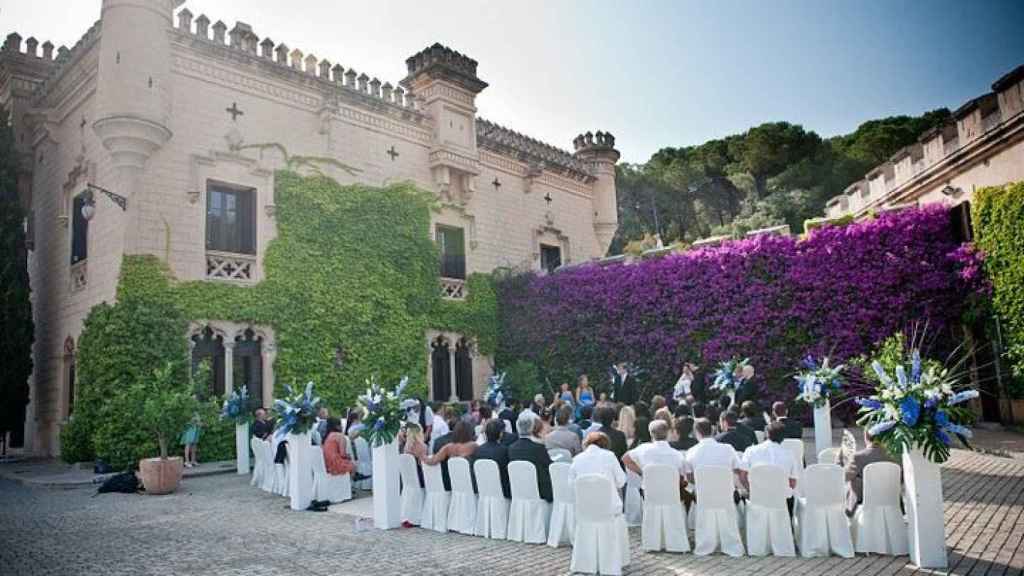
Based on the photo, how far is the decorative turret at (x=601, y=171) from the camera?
25.5m

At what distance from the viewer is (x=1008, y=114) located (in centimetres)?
1396

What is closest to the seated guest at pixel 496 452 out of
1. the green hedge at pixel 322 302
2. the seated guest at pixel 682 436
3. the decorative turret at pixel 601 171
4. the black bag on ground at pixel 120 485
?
the seated guest at pixel 682 436

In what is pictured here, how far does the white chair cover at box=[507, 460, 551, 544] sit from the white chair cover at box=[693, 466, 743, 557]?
5.18 ft

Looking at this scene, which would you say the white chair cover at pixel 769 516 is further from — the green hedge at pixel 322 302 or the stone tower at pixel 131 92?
the stone tower at pixel 131 92

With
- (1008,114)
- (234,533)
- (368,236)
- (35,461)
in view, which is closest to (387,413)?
(234,533)

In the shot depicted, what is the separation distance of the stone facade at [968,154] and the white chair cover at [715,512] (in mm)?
11706

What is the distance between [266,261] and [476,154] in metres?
7.70

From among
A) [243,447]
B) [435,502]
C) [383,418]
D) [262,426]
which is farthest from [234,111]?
[435,502]

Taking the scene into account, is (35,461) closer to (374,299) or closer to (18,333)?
(18,333)

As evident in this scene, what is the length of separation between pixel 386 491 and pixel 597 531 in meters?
3.13

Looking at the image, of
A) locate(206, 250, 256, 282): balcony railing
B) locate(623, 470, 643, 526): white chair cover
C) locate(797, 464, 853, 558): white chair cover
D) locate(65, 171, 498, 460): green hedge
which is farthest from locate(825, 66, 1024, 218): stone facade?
locate(206, 250, 256, 282): balcony railing

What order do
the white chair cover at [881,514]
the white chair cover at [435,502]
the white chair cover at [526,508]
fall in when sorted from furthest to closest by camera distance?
the white chair cover at [435,502]
the white chair cover at [526,508]
the white chair cover at [881,514]

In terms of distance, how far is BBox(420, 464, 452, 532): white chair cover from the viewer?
782cm

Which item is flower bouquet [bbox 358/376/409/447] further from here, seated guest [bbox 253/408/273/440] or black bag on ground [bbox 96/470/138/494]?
black bag on ground [bbox 96/470/138/494]
